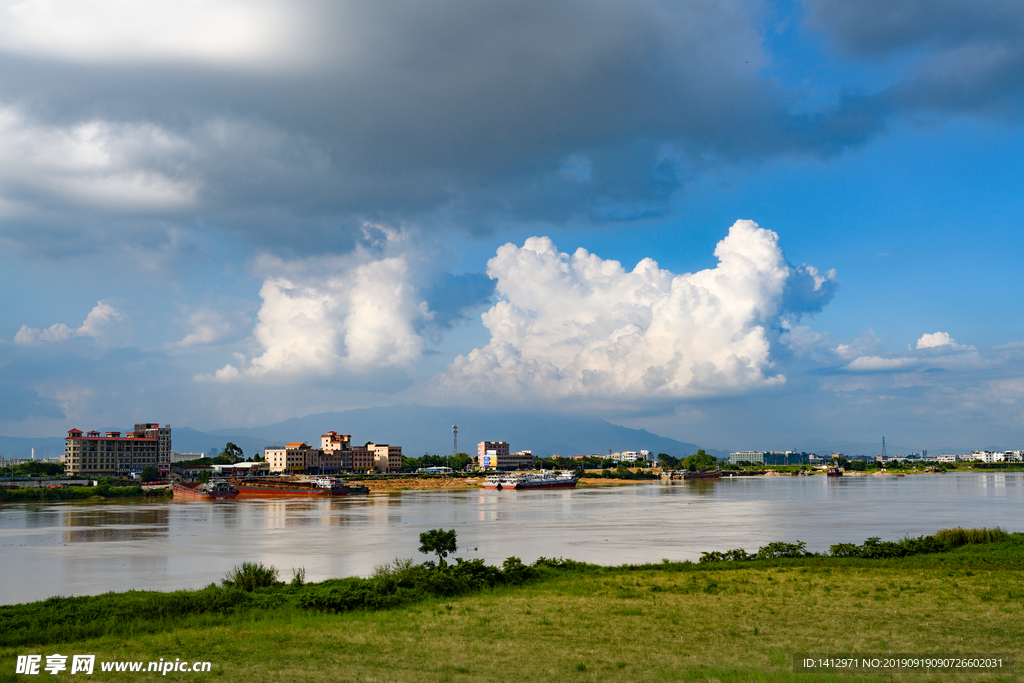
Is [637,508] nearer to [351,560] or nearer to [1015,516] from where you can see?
[1015,516]

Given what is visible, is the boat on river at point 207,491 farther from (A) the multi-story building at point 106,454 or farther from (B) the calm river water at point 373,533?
(A) the multi-story building at point 106,454

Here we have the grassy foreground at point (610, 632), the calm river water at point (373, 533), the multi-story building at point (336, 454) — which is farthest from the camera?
the multi-story building at point (336, 454)

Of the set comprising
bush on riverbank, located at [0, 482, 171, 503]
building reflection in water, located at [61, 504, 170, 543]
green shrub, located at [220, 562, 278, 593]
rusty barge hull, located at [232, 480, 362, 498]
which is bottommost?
rusty barge hull, located at [232, 480, 362, 498]

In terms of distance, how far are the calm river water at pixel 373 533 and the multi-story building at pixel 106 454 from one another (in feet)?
248

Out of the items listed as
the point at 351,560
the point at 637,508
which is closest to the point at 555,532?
the point at 351,560

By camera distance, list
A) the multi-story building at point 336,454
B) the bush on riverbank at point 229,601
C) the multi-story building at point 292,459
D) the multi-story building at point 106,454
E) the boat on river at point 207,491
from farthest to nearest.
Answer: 1. the multi-story building at point 336,454
2. the multi-story building at point 292,459
3. the multi-story building at point 106,454
4. the boat on river at point 207,491
5. the bush on riverbank at point 229,601

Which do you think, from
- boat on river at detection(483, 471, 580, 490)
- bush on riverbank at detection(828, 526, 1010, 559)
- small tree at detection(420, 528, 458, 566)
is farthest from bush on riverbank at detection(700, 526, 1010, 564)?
boat on river at detection(483, 471, 580, 490)

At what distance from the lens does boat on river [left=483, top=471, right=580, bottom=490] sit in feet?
415

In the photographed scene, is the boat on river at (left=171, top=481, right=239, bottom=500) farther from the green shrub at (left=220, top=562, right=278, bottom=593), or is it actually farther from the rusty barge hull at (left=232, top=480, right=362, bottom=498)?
the green shrub at (left=220, top=562, right=278, bottom=593)

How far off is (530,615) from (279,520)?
158 ft

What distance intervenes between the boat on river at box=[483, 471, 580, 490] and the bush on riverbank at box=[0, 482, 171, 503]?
54.4 m

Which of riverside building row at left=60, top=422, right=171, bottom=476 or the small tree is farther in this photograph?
riverside building row at left=60, top=422, right=171, bottom=476

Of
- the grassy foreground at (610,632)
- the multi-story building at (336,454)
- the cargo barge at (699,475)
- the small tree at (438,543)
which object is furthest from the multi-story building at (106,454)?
the grassy foreground at (610,632)

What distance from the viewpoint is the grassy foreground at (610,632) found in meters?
12.4
